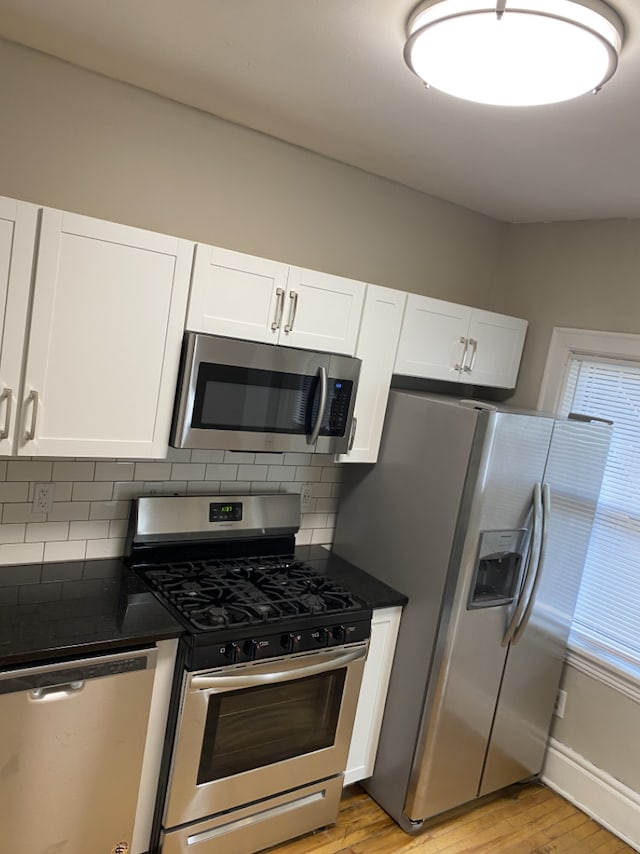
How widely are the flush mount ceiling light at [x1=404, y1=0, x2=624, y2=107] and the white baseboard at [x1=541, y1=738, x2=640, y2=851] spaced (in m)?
2.81

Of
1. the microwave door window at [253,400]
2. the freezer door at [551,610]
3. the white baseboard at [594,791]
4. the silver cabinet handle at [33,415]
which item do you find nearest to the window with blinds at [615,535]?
the freezer door at [551,610]

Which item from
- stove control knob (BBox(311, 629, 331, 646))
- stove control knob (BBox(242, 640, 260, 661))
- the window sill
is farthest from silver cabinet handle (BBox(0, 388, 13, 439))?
the window sill

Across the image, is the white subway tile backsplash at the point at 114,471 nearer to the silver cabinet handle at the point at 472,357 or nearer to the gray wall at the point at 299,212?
the gray wall at the point at 299,212

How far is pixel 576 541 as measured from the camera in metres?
3.00

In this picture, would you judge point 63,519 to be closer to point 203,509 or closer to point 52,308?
point 203,509

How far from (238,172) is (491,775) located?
2.72 meters

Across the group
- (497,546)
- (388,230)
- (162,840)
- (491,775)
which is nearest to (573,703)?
(491,775)

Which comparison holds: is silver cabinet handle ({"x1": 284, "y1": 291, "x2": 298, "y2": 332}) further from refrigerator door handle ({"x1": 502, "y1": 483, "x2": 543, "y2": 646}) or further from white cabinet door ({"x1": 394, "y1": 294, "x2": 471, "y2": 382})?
refrigerator door handle ({"x1": 502, "y1": 483, "x2": 543, "y2": 646})

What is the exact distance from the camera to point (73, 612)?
2.15 m

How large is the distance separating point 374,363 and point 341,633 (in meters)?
1.06

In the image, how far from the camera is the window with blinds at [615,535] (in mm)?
3037

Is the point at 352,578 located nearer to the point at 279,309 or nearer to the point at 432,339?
the point at 432,339

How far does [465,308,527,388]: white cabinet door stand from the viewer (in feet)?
10.3

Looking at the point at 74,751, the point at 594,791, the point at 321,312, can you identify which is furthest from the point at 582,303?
the point at 74,751
